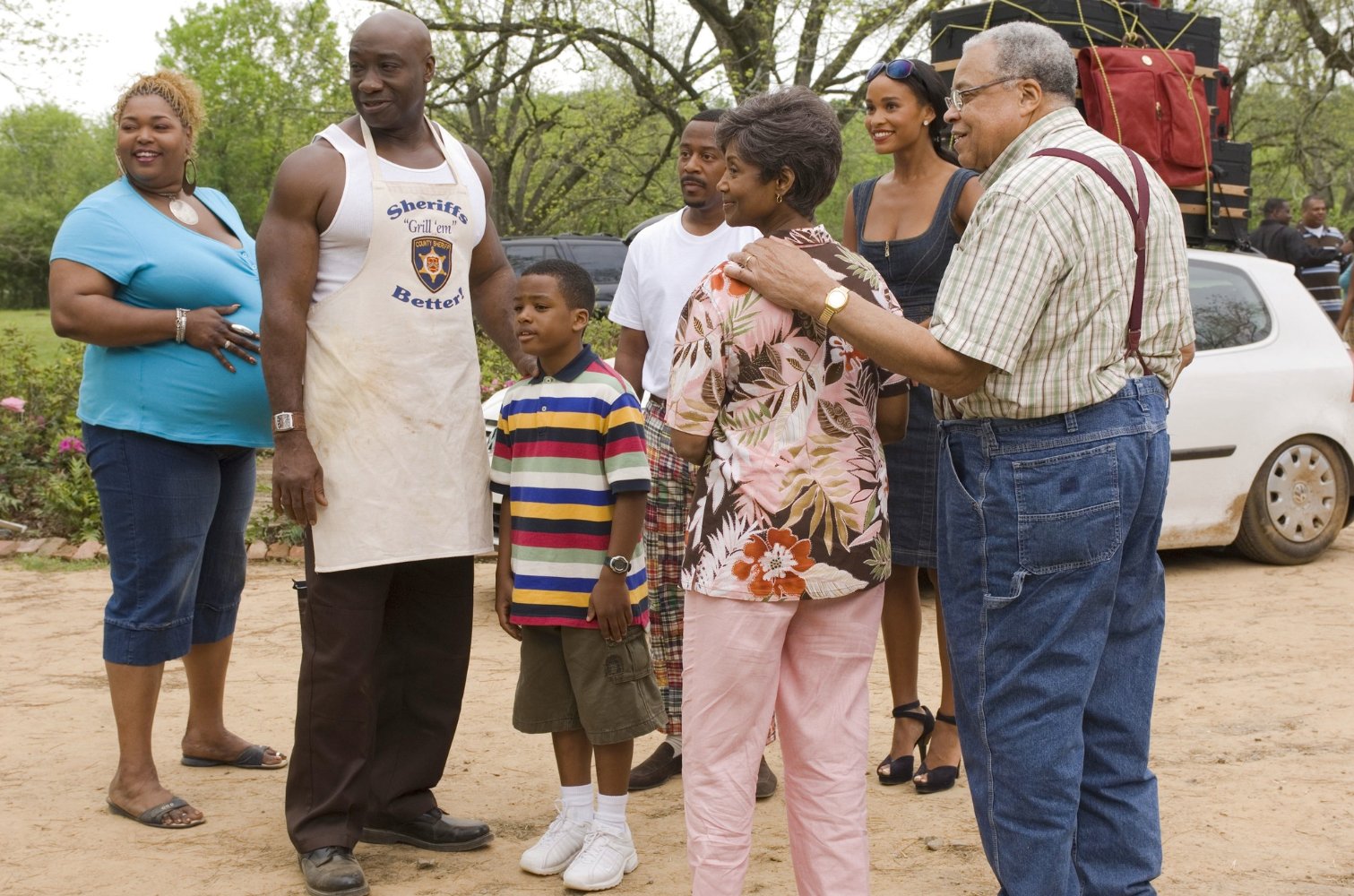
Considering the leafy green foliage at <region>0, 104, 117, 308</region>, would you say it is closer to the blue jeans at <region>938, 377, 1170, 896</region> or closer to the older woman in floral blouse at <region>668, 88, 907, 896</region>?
the older woman in floral blouse at <region>668, 88, 907, 896</region>

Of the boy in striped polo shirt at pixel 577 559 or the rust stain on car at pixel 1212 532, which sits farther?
the rust stain on car at pixel 1212 532

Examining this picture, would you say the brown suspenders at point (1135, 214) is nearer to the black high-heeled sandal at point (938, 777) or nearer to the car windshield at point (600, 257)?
the black high-heeled sandal at point (938, 777)

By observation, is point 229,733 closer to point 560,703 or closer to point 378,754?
point 378,754

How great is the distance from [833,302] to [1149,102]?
354 centimetres

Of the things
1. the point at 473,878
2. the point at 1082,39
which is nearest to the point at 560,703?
the point at 473,878

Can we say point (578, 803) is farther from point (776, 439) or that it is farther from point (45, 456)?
point (45, 456)

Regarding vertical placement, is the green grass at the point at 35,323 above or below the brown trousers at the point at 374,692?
above

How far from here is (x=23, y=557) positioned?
8125 mm

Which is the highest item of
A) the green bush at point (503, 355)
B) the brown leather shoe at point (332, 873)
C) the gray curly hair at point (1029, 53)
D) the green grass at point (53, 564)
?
the gray curly hair at point (1029, 53)

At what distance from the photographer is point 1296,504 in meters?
7.80

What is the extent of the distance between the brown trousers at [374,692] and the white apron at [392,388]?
138mm

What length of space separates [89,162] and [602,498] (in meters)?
60.0

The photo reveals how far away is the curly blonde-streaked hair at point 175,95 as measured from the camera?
433 cm

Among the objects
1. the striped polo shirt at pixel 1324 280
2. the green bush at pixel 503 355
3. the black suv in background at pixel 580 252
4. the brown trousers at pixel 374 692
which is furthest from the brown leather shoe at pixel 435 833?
the black suv in background at pixel 580 252
